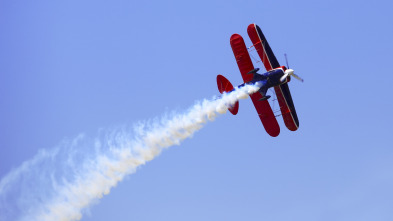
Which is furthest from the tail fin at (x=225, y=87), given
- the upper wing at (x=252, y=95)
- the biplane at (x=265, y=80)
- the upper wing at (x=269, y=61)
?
the upper wing at (x=269, y=61)

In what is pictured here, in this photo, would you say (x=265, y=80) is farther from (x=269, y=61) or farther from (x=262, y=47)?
(x=262, y=47)

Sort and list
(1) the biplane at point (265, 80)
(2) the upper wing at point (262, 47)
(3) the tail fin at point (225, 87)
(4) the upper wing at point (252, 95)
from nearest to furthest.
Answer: (1) the biplane at point (265, 80)
(4) the upper wing at point (252, 95)
(2) the upper wing at point (262, 47)
(3) the tail fin at point (225, 87)

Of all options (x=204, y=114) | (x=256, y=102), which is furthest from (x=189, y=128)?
(x=256, y=102)

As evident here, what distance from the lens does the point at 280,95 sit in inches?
2179

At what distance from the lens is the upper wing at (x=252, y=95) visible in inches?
2124

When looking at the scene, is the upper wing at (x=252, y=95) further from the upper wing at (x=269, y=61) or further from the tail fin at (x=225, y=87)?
the tail fin at (x=225, y=87)

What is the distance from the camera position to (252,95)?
181 ft

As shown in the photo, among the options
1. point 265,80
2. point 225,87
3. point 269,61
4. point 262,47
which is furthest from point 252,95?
point 262,47

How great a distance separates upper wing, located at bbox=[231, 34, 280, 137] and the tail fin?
1206 millimetres

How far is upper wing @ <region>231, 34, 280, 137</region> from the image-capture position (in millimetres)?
53938

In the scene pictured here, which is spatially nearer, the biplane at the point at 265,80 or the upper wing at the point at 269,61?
the biplane at the point at 265,80

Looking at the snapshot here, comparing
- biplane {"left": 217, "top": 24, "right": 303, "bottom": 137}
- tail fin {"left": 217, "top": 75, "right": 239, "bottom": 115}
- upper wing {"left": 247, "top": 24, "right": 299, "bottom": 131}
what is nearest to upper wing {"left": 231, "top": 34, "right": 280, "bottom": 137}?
biplane {"left": 217, "top": 24, "right": 303, "bottom": 137}

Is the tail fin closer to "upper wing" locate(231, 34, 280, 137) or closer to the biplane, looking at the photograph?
the biplane

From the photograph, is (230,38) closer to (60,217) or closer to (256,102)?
(256,102)
